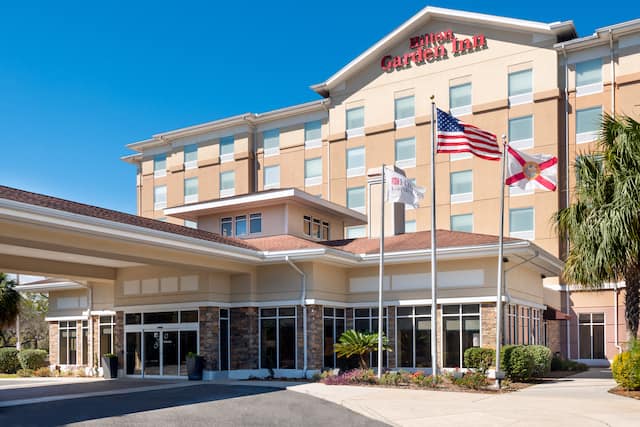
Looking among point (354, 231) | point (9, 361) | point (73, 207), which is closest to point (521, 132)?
point (354, 231)

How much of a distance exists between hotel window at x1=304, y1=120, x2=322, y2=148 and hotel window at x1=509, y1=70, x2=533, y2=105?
14.3 metres

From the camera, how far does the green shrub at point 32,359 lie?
34.3 m

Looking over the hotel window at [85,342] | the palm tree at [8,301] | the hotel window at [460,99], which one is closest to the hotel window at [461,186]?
the hotel window at [460,99]

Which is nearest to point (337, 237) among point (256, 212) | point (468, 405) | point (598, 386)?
point (256, 212)

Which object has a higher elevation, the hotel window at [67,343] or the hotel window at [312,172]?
the hotel window at [312,172]

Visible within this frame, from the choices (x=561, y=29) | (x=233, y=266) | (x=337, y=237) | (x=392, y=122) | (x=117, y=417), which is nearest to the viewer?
(x=117, y=417)

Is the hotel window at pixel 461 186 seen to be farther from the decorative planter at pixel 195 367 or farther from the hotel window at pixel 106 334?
the decorative planter at pixel 195 367

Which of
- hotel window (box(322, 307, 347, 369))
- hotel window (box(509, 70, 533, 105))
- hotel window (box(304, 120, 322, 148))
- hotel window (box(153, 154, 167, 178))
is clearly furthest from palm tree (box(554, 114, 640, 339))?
hotel window (box(153, 154, 167, 178))

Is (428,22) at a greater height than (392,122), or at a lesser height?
greater

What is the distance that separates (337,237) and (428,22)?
59.0 ft

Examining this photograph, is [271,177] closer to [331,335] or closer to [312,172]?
[312,172]

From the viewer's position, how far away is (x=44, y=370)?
32.5 metres

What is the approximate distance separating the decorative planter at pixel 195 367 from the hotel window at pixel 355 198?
22823 mm

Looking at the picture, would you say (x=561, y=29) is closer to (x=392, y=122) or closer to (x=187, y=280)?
(x=392, y=122)
